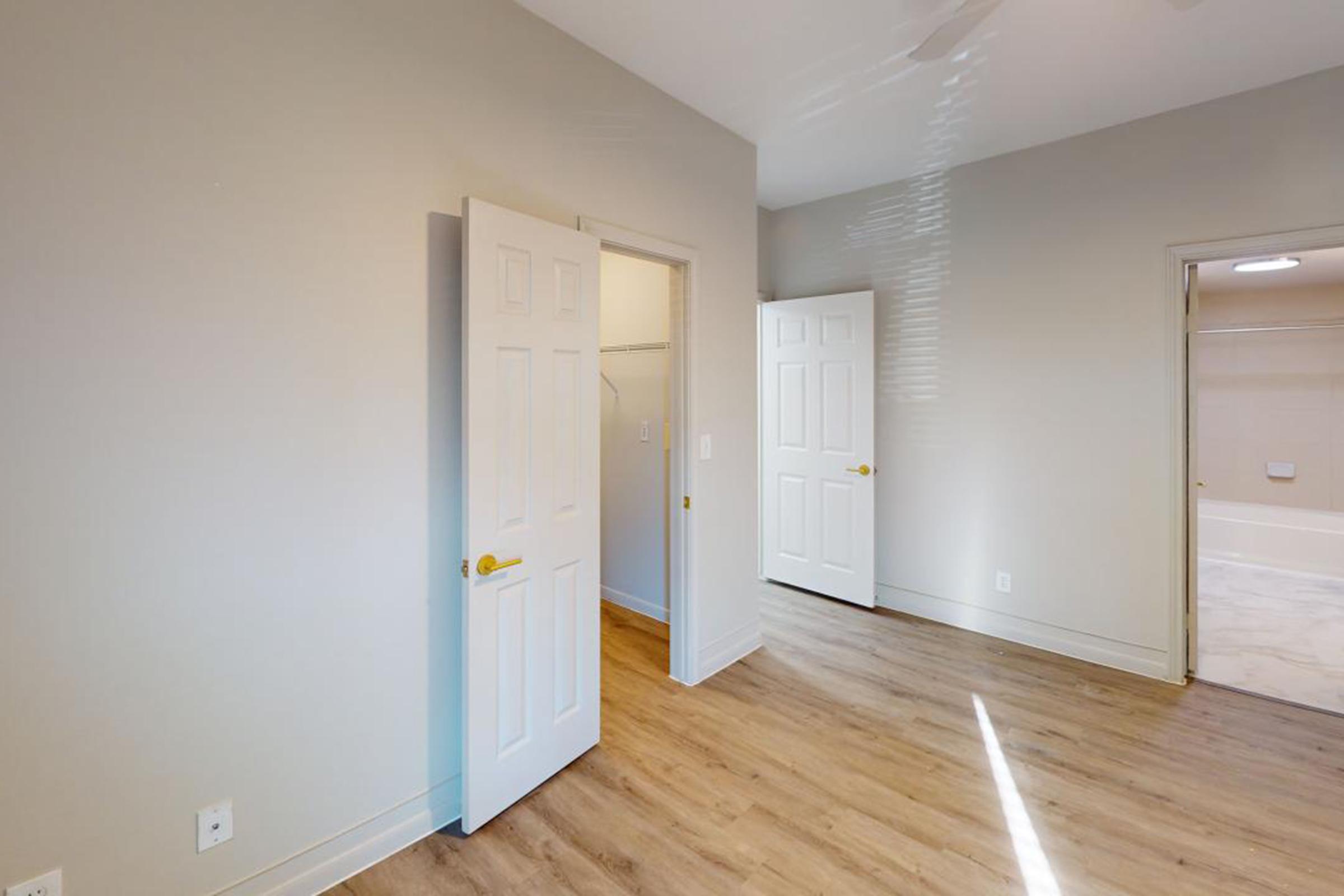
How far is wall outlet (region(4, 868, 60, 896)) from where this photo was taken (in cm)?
123

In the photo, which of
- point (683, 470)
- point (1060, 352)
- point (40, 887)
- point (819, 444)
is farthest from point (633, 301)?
point (40, 887)

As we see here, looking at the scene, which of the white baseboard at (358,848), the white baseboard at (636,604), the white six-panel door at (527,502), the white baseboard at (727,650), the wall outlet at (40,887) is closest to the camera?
the wall outlet at (40,887)

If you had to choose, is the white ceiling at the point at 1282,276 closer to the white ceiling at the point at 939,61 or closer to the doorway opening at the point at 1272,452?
the doorway opening at the point at 1272,452

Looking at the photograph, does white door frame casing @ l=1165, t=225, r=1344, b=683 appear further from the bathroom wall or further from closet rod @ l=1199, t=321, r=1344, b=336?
closet rod @ l=1199, t=321, r=1344, b=336

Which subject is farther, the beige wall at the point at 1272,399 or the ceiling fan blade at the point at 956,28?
the beige wall at the point at 1272,399

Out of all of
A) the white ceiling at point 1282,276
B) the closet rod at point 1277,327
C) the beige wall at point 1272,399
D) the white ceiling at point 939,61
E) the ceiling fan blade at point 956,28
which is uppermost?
the white ceiling at point 939,61

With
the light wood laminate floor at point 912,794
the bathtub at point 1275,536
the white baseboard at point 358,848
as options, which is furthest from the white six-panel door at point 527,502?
the bathtub at point 1275,536

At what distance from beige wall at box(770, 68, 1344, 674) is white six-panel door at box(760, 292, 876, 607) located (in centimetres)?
20

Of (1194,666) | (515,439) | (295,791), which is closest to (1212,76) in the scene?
(1194,666)

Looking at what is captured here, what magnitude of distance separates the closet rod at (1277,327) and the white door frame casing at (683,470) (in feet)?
15.8

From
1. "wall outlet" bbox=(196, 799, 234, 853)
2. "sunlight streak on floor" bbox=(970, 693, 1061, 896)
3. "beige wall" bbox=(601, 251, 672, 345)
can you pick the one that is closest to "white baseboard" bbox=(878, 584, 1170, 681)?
"sunlight streak on floor" bbox=(970, 693, 1061, 896)

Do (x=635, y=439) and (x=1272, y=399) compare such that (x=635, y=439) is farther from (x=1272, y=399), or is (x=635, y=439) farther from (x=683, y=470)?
(x=1272, y=399)

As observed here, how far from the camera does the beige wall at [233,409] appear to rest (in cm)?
125

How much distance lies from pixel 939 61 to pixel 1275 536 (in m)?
5.08
